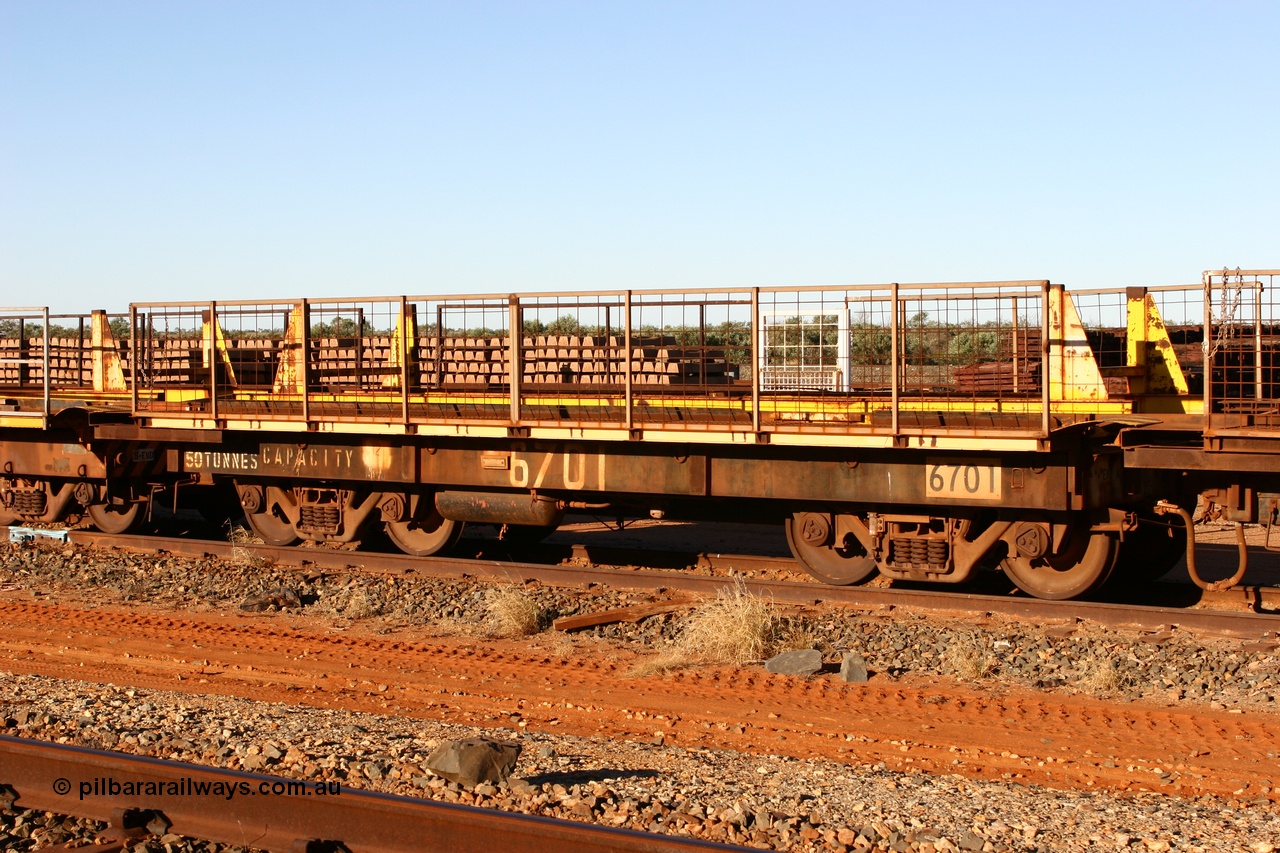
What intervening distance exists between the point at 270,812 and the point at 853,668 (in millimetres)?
4971

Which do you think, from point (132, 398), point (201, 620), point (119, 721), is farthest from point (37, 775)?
point (132, 398)

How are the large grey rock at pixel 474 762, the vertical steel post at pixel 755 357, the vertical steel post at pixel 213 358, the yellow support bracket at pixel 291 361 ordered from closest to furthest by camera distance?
the large grey rock at pixel 474 762
the vertical steel post at pixel 755 357
the vertical steel post at pixel 213 358
the yellow support bracket at pixel 291 361

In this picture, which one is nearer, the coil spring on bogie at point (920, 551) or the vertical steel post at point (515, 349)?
the coil spring on bogie at point (920, 551)

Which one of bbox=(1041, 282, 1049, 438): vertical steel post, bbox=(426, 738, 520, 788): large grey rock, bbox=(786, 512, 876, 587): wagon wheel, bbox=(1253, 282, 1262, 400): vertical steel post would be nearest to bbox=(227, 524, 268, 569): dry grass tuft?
bbox=(786, 512, 876, 587): wagon wheel

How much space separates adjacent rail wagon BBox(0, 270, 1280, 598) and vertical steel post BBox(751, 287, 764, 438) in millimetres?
49

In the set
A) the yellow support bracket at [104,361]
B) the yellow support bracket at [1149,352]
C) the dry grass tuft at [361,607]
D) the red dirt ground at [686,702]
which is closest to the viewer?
the red dirt ground at [686,702]

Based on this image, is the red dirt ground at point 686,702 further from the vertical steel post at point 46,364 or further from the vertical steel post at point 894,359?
the vertical steel post at point 46,364

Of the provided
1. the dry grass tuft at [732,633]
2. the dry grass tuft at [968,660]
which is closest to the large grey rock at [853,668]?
the dry grass tuft at [968,660]

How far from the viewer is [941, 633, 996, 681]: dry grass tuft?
29.5 feet

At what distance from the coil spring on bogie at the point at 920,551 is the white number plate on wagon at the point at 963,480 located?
660 millimetres

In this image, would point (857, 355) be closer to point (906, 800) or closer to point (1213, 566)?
point (1213, 566)

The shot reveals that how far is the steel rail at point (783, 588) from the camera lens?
9.93m

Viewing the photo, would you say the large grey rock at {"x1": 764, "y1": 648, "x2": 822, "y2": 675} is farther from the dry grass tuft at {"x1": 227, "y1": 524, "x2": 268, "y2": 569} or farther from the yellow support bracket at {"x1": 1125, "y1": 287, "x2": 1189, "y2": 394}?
the dry grass tuft at {"x1": 227, "y1": 524, "x2": 268, "y2": 569}

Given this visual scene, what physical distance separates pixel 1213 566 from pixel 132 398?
12987 millimetres
